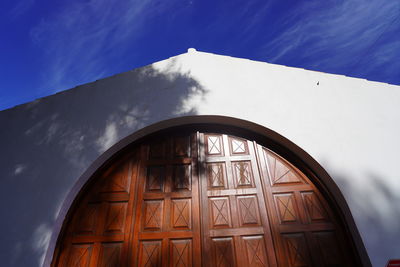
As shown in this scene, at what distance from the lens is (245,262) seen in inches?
111

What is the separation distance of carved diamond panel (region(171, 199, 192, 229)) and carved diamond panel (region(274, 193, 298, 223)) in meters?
1.28

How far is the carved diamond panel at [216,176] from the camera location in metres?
3.28

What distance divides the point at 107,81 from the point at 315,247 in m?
4.08

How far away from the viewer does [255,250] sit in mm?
2879

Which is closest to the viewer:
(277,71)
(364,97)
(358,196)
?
(358,196)

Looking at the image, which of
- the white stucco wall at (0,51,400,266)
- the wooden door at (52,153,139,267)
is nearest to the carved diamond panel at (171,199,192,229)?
the wooden door at (52,153,139,267)

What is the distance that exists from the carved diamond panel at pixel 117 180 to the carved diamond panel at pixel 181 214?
0.79 meters

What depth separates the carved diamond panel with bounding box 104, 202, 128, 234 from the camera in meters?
3.07

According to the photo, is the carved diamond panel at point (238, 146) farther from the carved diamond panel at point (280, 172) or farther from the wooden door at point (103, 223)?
the wooden door at point (103, 223)

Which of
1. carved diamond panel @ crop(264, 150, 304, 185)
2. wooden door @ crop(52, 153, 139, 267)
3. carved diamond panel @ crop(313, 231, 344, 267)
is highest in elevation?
carved diamond panel @ crop(264, 150, 304, 185)

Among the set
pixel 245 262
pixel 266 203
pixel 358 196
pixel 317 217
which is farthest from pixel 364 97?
pixel 245 262

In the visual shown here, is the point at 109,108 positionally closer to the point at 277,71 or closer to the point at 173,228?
Answer: the point at 173,228

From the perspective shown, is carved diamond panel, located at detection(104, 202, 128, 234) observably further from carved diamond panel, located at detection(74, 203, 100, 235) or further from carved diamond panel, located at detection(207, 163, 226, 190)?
carved diamond panel, located at detection(207, 163, 226, 190)

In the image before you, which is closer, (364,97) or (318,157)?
(318,157)
